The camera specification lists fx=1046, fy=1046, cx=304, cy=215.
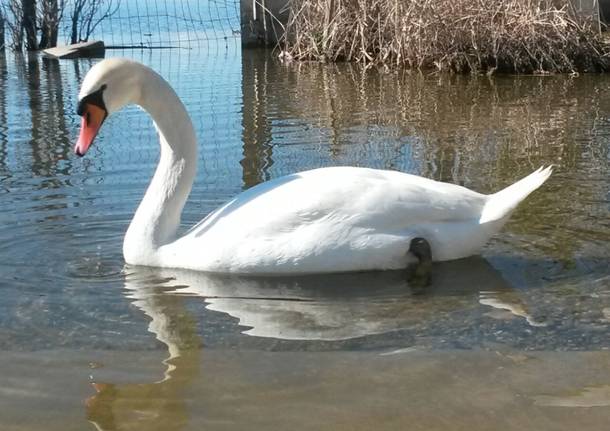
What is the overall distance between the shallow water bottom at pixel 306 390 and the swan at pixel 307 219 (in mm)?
962

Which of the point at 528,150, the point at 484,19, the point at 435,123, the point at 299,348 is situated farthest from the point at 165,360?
the point at 484,19

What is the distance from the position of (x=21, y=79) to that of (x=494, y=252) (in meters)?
9.70

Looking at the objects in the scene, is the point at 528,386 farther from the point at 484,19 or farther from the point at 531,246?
the point at 484,19

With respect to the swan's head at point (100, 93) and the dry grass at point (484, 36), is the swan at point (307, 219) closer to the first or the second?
the swan's head at point (100, 93)

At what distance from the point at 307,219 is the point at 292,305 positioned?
444 millimetres

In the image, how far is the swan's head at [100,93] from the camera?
4.80 meters

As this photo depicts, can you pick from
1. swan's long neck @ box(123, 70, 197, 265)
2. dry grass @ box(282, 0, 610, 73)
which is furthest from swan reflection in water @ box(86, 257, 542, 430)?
dry grass @ box(282, 0, 610, 73)

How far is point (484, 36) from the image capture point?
521 inches

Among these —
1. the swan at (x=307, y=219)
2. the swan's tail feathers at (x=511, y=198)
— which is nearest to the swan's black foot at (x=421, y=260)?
the swan at (x=307, y=219)

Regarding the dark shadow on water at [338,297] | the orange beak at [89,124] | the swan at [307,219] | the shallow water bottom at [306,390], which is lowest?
the dark shadow on water at [338,297]

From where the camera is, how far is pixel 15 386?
11.5ft

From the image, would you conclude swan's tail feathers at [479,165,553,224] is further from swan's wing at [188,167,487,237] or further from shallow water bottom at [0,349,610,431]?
shallow water bottom at [0,349,610,431]

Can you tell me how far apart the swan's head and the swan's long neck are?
141mm

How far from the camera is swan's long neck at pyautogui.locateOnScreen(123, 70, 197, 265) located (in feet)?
16.5
